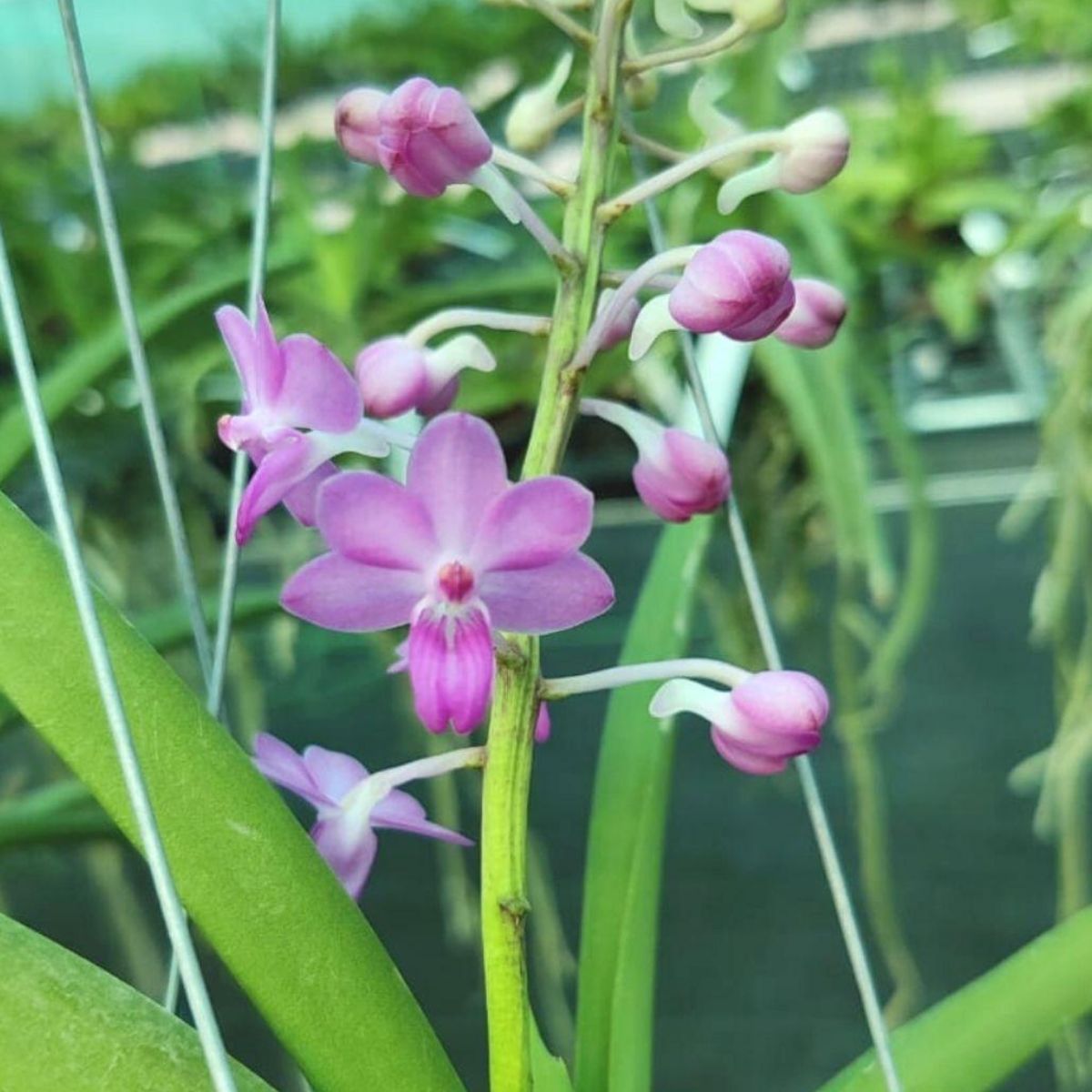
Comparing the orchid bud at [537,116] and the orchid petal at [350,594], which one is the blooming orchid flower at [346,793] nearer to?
the orchid petal at [350,594]

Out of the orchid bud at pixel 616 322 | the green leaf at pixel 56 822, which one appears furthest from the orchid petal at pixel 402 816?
the green leaf at pixel 56 822

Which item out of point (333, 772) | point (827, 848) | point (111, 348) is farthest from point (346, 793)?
point (111, 348)

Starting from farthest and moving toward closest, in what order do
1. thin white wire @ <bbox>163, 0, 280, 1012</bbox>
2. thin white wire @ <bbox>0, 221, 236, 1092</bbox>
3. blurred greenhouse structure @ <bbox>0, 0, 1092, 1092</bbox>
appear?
blurred greenhouse structure @ <bbox>0, 0, 1092, 1092</bbox>
thin white wire @ <bbox>163, 0, 280, 1012</bbox>
thin white wire @ <bbox>0, 221, 236, 1092</bbox>

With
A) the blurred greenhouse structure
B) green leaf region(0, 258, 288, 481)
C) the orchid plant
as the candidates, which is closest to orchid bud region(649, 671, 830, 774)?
the orchid plant

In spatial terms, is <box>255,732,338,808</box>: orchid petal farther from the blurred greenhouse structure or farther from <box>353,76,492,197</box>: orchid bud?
the blurred greenhouse structure

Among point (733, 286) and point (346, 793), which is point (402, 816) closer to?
point (346, 793)
